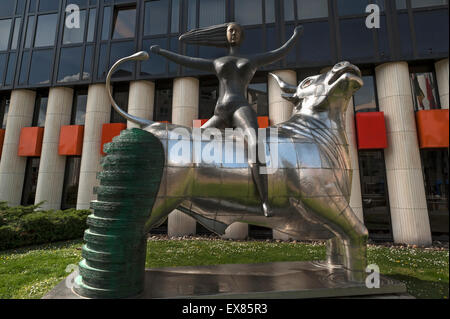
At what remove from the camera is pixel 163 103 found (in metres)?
A: 13.1

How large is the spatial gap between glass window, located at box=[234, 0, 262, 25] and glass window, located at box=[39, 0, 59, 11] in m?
10.6

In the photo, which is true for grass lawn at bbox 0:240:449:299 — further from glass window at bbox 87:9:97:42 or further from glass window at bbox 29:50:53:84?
glass window at bbox 87:9:97:42

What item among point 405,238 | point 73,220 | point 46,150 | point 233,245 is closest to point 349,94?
point 233,245

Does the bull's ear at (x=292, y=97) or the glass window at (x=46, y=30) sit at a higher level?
the glass window at (x=46, y=30)

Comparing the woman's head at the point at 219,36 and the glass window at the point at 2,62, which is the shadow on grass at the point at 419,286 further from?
the glass window at the point at 2,62

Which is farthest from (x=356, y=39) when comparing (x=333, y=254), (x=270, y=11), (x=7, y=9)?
(x=7, y=9)

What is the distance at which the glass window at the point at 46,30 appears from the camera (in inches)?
559

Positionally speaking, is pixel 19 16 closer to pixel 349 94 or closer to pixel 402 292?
pixel 349 94

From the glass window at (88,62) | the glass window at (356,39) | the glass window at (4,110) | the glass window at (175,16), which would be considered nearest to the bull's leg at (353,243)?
→ the glass window at (356,39)

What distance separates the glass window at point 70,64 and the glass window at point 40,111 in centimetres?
247

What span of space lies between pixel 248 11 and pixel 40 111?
13101 millimetres

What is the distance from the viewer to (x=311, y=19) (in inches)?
453

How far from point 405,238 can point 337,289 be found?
330 inches

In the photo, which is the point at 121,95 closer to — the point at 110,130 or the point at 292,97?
the point at 110,130
